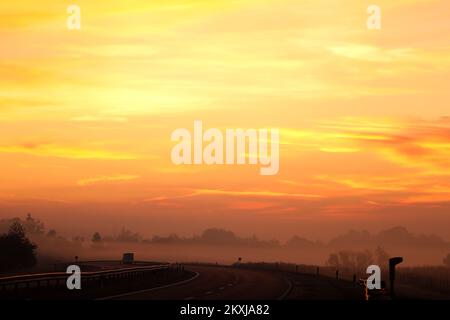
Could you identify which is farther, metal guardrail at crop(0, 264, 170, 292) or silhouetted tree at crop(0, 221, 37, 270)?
silhouetted tree at crop(0, 221, 37, 270)

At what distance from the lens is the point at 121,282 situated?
5081cm

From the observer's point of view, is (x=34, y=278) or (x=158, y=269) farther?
(x=158, y=269)

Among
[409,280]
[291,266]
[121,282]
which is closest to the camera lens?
[121,282]

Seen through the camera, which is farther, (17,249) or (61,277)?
(17,249)

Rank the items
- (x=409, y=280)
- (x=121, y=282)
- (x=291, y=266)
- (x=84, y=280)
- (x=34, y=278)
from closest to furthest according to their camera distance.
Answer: (x=34, y=278)
(x=84, y=280)
(x=121, y=282)
(x=409, y=280)
(x=291, y=266)

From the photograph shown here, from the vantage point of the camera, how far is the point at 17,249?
357 feet

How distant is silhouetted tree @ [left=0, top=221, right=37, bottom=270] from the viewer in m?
107

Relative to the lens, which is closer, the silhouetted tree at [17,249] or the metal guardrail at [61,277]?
the metal guardrail at [61,277]

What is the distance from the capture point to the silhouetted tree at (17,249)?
10693 cm
